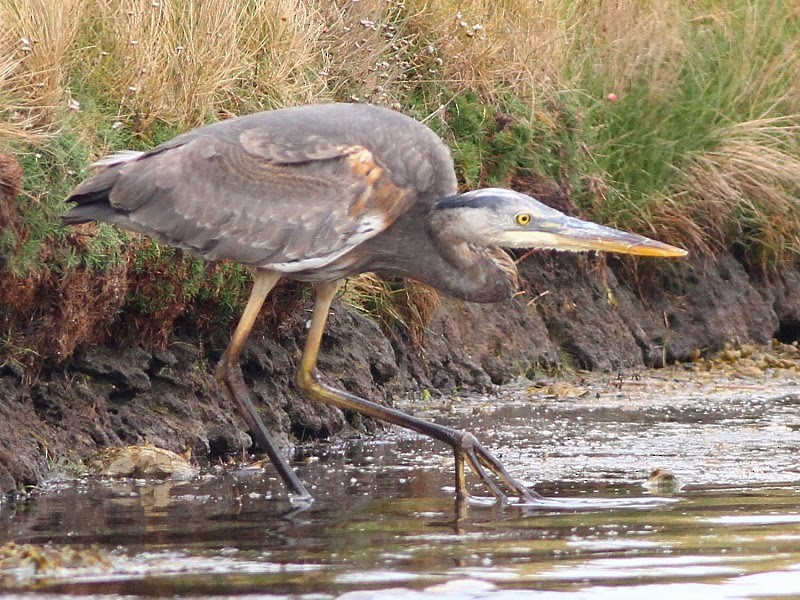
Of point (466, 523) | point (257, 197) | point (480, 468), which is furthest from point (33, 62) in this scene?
point (466, 523)

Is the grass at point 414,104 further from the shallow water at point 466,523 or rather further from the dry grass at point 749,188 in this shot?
the shallow water at point 466,523

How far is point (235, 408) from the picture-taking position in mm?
6605

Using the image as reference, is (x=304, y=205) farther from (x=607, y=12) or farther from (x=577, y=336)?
(x=607, y=12)

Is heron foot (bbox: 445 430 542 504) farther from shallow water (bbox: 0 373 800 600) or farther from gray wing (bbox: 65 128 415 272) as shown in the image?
gray wing (bbox: 65 128 415 272)

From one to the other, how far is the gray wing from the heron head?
0.68 ft

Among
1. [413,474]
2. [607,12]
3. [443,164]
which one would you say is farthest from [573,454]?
[607,12]

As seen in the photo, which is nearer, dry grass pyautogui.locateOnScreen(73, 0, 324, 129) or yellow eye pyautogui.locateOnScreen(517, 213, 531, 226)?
yellow eye pyautogui.locateOnScreen(517, 213, 531, 226)

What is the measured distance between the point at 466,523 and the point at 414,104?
4.13 metres

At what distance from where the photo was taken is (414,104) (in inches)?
343

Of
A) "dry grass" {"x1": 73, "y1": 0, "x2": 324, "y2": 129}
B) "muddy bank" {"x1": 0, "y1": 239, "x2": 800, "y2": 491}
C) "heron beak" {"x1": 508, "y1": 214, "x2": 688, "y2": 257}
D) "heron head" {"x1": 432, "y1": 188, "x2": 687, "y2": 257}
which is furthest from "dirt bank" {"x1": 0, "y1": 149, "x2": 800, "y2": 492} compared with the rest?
"heron beak" {"x1": 508, "y1": 214, "x2": 688, "y2": 257}

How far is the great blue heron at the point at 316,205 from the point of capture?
5.80 m

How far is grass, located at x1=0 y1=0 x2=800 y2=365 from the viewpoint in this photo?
6230mm

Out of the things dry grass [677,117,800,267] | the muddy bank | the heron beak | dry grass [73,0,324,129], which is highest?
dry grass [73,0,324,129]

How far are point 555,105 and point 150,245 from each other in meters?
3.65
